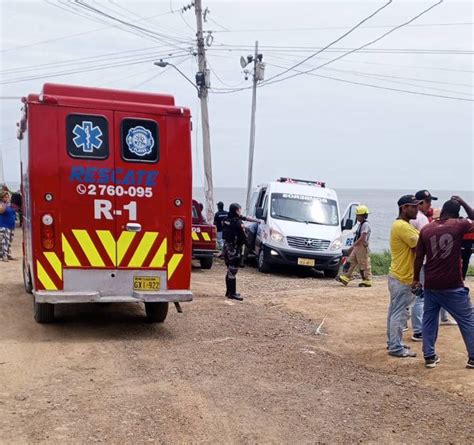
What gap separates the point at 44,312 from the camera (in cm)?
835

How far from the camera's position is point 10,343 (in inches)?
294

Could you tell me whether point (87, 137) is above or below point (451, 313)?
above

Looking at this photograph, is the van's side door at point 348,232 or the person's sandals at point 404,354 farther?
the van's side door at point 348,232

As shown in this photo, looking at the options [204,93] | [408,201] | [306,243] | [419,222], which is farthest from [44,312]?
[204,93]

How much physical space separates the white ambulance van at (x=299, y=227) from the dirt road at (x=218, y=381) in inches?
243

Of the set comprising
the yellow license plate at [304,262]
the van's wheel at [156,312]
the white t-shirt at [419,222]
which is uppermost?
the white t-shirt at [419,222]

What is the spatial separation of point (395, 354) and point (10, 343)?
4613 millimetres

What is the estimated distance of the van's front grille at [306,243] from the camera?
53.4ft

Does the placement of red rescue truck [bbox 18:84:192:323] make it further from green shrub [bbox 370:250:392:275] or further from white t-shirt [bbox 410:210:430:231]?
green shrub [bbox 370:250:392:275]

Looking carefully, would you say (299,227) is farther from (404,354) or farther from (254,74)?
(254,74)

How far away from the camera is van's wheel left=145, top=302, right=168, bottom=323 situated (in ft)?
28.9

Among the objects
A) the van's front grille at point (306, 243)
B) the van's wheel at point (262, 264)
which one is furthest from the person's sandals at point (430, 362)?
the van's wheel at point (262, 264)

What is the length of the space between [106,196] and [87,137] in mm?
769

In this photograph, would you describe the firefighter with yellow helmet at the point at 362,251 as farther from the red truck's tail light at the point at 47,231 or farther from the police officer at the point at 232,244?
the red truck's tail light at the point at 47,231
